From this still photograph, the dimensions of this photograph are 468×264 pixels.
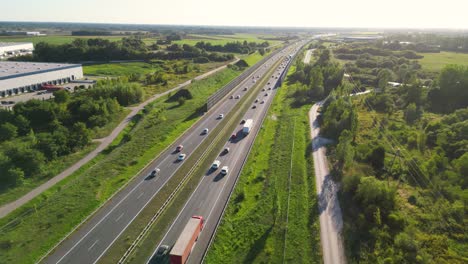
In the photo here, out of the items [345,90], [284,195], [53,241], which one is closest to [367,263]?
[284,195]

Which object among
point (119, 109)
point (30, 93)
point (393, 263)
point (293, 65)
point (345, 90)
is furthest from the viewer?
point (293, 65)

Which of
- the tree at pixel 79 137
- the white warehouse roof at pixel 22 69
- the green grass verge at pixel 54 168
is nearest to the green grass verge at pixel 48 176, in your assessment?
the green grass verge at pixel 54 168

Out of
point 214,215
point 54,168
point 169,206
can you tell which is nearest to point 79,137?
point 54,168

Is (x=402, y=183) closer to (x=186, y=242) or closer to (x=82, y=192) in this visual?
(x=186, y=242)

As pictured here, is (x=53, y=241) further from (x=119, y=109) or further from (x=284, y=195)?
(x=119, y=109)

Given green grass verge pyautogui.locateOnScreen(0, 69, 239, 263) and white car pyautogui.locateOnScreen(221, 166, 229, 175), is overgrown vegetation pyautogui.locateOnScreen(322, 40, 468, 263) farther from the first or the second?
green grass verge pyautogui.locateOnScreen(0, 69, 239, 263)

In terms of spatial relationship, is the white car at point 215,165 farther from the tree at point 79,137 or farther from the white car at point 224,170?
the tree at point 79,137
